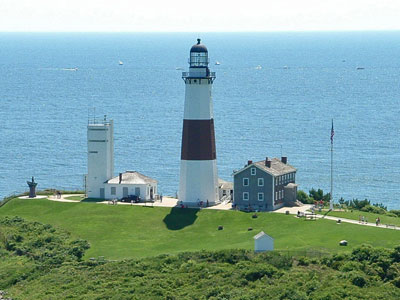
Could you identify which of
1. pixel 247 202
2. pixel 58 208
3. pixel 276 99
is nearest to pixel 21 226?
pixel 58 208

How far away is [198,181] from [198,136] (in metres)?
A: 3.08

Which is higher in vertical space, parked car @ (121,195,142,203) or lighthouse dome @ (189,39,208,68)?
lighthouse dome @ (189,39,208,68)

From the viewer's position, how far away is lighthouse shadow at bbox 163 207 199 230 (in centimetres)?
6631

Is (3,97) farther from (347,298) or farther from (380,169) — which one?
(347,298)

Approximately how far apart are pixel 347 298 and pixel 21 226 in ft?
86.7

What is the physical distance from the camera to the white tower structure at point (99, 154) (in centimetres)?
7356

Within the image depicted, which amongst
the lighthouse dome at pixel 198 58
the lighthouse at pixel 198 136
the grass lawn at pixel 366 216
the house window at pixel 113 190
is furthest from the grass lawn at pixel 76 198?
the grass lawn at pixel 366 216

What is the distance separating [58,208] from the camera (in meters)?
71.0

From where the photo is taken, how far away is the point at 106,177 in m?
73.9

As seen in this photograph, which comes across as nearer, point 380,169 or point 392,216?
point 392,216

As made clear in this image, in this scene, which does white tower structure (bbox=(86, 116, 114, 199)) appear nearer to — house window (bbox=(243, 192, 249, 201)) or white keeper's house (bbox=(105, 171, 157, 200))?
white keeper's house (bbox=(105, 171, 157, 200))

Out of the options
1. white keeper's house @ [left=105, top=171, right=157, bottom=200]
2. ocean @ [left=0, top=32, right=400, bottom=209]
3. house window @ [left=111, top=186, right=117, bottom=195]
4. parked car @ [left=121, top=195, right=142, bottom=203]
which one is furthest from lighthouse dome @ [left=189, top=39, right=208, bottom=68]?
ocean @ [left=0, top=32, right=400, bottom=209]

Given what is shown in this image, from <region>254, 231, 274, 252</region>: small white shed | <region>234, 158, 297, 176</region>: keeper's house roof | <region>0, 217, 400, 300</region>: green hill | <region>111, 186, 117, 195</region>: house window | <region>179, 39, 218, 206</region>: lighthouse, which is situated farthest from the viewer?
<region>111, 186, 117, 195</region>: house window

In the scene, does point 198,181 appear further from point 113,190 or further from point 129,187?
point 113,190
